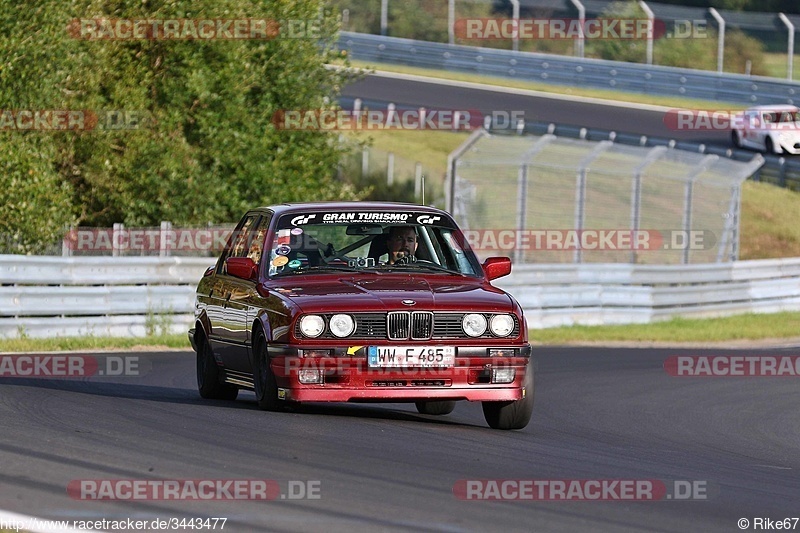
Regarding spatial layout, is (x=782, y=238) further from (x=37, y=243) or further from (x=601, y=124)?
(x=37, y=243)

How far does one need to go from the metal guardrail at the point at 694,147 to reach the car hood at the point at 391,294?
24.8 m

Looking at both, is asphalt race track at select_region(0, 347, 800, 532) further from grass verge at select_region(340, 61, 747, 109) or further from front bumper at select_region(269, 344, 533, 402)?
grass verge at select_region(340, 61, 747, 109)

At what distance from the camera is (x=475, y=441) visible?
9102 millimetres

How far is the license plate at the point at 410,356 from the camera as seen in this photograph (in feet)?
31.0

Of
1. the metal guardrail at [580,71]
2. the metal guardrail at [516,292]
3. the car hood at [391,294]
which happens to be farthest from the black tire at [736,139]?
the car hood at [391,294]

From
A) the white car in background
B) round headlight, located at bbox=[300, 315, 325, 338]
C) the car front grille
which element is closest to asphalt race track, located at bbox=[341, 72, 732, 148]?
the white car in background

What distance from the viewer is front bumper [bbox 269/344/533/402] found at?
9422mm

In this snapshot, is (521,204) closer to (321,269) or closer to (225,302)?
(225,302)

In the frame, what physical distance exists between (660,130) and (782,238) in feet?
17.1

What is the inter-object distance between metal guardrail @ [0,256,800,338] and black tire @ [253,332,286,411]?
26.6 ft

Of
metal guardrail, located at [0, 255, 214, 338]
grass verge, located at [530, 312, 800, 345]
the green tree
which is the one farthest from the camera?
the green tree

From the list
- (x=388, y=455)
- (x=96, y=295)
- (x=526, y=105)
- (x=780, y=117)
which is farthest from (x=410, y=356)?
(x=526, y=105)

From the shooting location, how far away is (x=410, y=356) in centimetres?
946

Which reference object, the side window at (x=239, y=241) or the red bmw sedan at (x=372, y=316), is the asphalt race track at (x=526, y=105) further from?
the red bmw sedan at (x=372, y=316)
